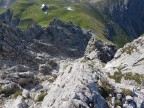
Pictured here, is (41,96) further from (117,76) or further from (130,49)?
(130,49)

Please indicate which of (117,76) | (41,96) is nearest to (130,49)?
(117,76)

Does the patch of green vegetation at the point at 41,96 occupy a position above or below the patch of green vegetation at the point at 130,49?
above

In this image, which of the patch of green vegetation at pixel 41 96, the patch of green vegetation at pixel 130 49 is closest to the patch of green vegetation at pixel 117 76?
the patch of green vegetation at pixel 130 49

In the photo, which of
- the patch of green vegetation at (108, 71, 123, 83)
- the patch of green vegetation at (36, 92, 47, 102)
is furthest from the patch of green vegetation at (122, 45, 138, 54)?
the patch of green vegetation at (36, 92, 47, 102)

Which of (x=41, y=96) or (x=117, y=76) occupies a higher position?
(x=41, y=96)

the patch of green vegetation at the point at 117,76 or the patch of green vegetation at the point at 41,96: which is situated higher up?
the patch of green vegetation at the point at 41,96

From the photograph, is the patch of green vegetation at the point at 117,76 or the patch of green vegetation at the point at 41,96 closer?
the patch of green vegetation at the point at 41,96

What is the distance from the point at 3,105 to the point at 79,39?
150875 mm

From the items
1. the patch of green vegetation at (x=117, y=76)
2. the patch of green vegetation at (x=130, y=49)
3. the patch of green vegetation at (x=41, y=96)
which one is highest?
the patch of green vegetation at (x=41, y=96)

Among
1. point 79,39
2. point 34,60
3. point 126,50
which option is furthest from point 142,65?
point 79,39

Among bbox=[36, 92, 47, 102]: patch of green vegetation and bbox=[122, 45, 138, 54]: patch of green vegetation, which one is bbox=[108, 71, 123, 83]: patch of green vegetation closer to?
bbox=[122, 45, 138, 54]: patch of green vegetation

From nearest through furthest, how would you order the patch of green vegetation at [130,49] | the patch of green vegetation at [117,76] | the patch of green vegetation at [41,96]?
the patch of green vegetation at [41,96] < the patch of green vegetation at [117,76] < the patch of green vegetation at [130,49]

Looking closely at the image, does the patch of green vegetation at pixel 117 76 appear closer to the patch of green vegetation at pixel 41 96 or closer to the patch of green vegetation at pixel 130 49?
the patch of green vegetation at pixel 130 49

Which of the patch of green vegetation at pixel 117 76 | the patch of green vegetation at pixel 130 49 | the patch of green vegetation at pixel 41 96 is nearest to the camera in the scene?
the patch of green vegetation at pixel 41 96
